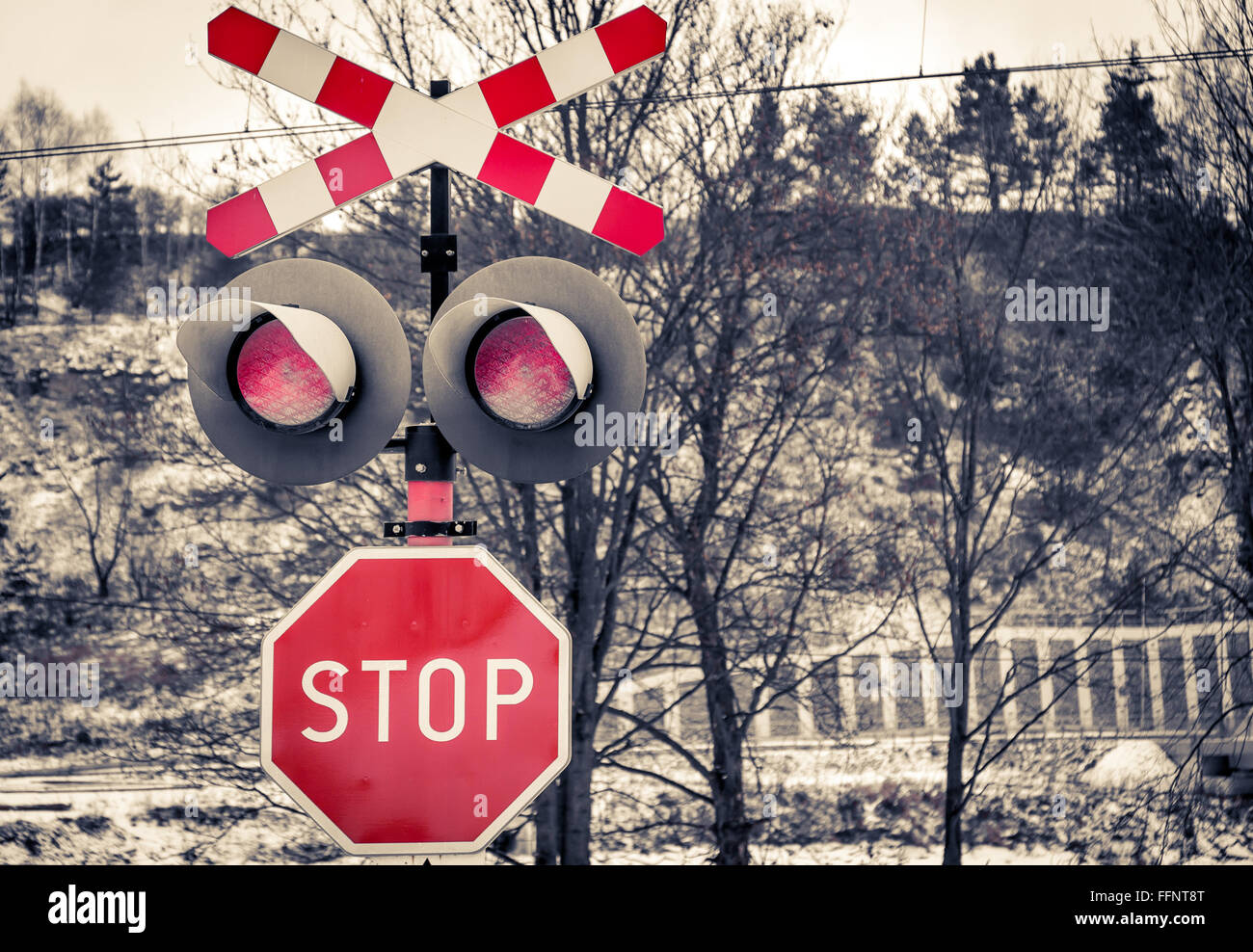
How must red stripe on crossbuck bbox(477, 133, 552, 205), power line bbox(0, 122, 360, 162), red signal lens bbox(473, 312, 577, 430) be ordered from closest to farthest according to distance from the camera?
1. red signal lens bbox(473, 312, 577, 430)
2. red stripe on crossbuck bbox(477, 133, 552, 205)
3. power line bbox(0, 122, 360, 162)

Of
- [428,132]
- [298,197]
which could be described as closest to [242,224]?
[298,197]

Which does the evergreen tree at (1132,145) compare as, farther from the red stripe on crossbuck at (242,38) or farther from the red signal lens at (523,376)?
the red signal lens at (523,376)

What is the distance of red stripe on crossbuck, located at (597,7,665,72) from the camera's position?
111 inches

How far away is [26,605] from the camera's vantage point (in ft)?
32.3

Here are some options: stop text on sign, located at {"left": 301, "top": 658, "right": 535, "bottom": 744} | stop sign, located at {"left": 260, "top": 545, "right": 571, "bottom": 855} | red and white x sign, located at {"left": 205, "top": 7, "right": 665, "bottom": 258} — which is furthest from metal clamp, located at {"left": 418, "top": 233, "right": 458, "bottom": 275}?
stop text on sign, located at {"left": 301, "top": 658, "right": 535, "bottom": 744}

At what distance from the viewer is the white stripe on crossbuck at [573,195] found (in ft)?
9.07

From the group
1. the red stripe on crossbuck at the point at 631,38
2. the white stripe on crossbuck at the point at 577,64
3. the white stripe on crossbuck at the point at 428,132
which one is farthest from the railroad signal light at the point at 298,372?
the red stripe on crossbuck at the point at 631,38

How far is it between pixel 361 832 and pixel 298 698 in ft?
1.12

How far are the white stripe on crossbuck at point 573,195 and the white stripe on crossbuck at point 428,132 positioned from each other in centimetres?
20

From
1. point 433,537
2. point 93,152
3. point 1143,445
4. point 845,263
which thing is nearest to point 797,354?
point 845,263

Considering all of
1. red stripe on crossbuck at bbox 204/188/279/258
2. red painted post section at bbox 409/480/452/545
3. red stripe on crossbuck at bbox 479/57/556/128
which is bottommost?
red painted post section at bbox 409/480/452/545

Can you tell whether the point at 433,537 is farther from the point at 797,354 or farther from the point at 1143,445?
the point at 1143,445

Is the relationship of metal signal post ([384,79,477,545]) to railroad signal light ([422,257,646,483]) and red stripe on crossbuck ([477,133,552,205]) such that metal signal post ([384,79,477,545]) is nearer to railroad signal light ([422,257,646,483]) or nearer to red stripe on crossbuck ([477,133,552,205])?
railroad signal light ([422,257,646,483])

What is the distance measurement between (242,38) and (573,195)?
3.17ft
